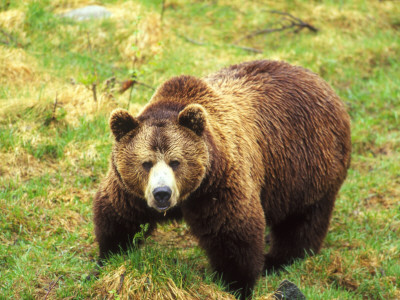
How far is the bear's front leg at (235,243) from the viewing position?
15.7 ft

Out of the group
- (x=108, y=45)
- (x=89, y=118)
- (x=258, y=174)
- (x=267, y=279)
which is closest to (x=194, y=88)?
(x=258, y=174)

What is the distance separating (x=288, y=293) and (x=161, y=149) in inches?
64.0

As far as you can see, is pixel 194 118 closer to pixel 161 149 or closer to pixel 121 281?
pixel 161 149

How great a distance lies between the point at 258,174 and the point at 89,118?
2892mm

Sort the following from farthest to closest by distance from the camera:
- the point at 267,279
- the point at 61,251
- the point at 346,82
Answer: the point at 346,82 < the point at 267,279 < the point at 61,251

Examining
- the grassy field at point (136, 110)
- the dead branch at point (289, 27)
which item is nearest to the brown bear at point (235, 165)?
the grassy field at point (136, 110)

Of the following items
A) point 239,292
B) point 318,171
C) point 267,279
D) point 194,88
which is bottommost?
point 267,279

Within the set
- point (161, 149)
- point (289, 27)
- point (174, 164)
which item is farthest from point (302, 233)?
point (289, 27)

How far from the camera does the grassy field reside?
4.93 m

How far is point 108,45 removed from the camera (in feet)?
31.3

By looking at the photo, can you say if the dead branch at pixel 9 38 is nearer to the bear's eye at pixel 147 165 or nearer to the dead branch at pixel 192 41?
the dead branch at pixel 192 41

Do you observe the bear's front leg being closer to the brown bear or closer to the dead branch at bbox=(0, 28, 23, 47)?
the brown bear

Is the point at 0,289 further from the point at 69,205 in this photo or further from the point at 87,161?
the point at 87,161

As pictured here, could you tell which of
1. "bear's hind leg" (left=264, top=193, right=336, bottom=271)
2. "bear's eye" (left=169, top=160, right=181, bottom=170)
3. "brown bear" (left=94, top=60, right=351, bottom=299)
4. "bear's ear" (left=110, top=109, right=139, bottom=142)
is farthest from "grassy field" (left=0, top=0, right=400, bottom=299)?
"bear's ear" (left=110, top=109, right=139, bottom=142)
